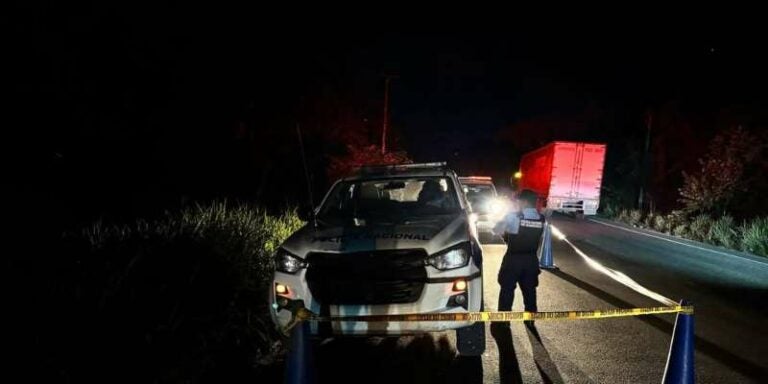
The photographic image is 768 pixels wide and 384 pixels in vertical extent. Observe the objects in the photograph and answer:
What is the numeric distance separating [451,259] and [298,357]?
1581mm

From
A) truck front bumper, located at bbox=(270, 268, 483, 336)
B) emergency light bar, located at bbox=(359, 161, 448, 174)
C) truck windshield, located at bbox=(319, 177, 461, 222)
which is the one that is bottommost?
truck front bumper, located at bbox=(270, 268, 483, 336)

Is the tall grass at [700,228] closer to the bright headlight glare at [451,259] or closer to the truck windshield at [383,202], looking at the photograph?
A: the truck windshield at [383,202]

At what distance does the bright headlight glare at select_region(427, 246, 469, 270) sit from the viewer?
431 cm

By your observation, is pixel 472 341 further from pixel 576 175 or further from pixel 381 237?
pixel 576 175

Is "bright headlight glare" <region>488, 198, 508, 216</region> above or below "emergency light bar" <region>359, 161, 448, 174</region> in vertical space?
below

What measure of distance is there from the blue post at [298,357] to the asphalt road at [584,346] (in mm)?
910

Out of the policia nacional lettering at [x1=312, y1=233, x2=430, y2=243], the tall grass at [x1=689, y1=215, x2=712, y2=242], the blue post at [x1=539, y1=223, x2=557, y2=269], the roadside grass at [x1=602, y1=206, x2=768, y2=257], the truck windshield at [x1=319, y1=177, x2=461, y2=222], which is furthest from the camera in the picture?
the tall grass at [x1=689, y1=215, x2=712, y2=242]

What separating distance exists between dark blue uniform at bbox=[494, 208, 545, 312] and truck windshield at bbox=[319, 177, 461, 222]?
741 millimetres

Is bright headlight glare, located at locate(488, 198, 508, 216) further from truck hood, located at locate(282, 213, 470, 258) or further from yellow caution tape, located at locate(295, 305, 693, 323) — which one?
yellow caution tape, located at locate(295, 305, 693, 323)

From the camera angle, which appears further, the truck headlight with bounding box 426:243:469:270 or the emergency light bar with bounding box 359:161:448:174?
the emergency light bar with bounding box 359:161:448:174

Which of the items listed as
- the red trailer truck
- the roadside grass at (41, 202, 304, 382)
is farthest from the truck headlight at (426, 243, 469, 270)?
the red trailer truck

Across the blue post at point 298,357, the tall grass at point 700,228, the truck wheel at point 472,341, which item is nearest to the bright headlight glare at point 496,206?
the truck wheel at point 472,341

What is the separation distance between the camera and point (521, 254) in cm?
589

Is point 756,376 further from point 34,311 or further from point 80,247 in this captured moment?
point 80,247
